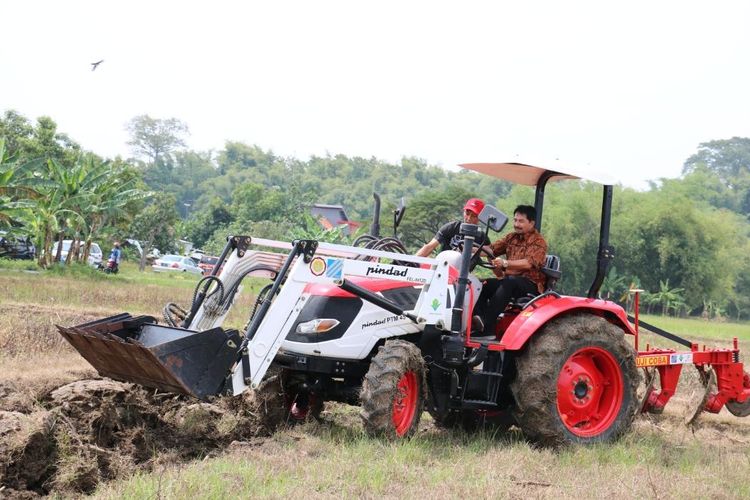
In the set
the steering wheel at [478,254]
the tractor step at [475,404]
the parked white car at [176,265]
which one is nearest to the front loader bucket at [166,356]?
the tractor step at [475,404]

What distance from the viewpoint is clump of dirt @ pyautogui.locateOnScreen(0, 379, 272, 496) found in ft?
19.2

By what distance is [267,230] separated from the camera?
53688mm

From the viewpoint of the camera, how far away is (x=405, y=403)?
7262 millimetres

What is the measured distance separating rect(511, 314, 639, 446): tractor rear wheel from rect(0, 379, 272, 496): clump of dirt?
216 cm

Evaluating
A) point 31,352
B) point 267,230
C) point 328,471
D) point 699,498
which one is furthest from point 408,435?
point 267,230

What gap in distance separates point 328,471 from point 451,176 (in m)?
129

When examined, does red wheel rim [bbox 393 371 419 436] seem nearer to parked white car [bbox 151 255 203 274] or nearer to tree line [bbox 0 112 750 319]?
tree line [bbox 0 112 750 319]

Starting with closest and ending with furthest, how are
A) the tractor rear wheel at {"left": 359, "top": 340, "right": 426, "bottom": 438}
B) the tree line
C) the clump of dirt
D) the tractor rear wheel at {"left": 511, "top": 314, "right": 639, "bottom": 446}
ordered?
the clump of dirt
the tractor rear wheel at {"left": 359, "top": 340, "right": 426, "bottom": 438}
the tractor rear wheel at {"left": 511, "top": 314, "right": 639, "bottom": 446}
the tree line

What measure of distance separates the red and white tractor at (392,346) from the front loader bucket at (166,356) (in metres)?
0.01

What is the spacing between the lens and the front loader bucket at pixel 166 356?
20.8ft

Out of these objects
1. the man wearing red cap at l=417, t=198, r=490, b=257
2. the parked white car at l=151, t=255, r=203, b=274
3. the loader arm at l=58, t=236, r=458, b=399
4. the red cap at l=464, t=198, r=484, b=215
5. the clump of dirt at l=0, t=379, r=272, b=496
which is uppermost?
the red cap at l=464, t=198, r=484, b=215

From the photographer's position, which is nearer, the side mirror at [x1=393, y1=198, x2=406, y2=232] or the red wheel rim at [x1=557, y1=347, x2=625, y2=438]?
the red wheel rim at [x1=557, y1=347, x2=625, y2=438]

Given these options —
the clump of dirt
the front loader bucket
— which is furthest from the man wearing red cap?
the front loader bucket

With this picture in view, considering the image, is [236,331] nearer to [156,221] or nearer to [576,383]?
[576,383]
